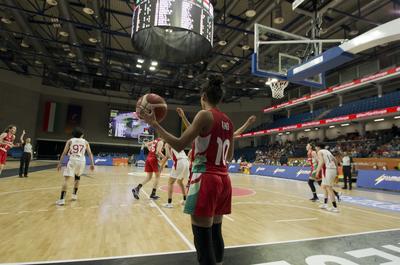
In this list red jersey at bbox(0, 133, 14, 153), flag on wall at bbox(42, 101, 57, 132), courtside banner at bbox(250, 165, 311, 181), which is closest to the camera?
red jersey at bbox(0, 133, 14, 153)

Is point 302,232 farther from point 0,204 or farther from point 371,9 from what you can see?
point 371,9

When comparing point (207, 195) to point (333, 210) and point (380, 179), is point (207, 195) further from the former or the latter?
point (380, 179)

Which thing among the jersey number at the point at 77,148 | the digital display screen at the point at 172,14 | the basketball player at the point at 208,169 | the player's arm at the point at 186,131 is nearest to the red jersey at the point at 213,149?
the basketball player at the point at 208,169

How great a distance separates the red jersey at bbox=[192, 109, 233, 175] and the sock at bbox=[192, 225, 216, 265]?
0.41 m

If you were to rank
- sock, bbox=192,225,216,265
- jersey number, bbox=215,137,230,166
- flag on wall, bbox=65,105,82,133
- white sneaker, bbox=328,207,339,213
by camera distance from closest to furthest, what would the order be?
sock, bbox=192,225,216,265
jersey number, bbox=215,137,230,166
white sneaker, bbox=328,207,339,213
flag on wall, bbox=65,105,82,133

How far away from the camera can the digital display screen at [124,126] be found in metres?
29.6

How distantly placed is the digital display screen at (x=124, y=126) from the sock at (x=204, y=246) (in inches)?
1124

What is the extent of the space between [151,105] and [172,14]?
494 centimetres

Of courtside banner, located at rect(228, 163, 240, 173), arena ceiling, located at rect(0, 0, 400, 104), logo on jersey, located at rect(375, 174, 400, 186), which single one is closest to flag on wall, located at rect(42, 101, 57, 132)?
arena ceiling, located at rect(0, 0, 400, 104)

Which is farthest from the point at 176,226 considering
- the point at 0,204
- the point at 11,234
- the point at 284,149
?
the point at 284,149

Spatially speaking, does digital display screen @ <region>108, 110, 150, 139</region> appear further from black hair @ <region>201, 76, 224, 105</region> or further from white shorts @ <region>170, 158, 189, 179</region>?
black hair @ <region>201, 76, 224, 105</region>

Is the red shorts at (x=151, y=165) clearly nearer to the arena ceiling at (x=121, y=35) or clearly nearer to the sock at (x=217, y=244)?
the arena ceiling at (x=121, y=35)

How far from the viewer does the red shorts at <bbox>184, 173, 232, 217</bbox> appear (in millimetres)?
1739

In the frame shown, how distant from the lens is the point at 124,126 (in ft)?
97.6
